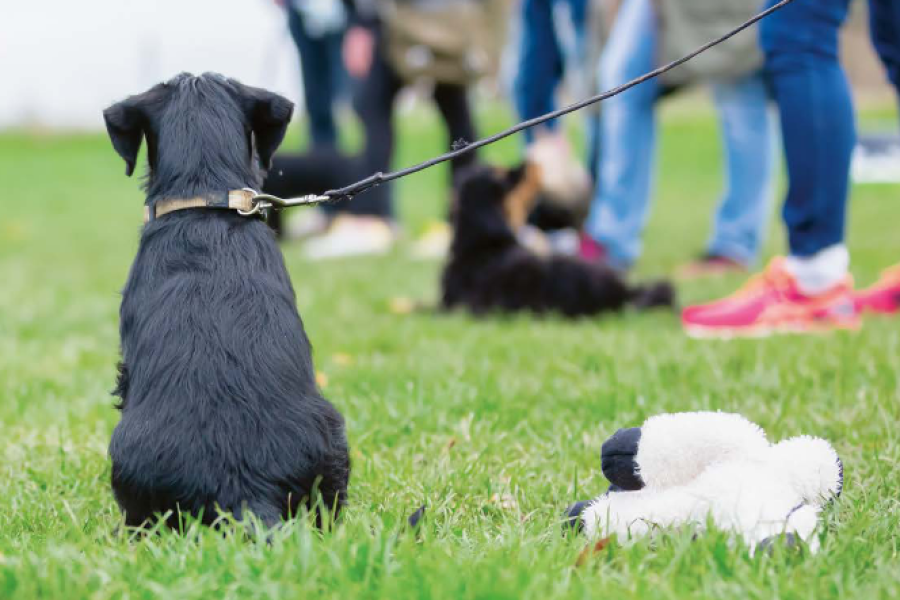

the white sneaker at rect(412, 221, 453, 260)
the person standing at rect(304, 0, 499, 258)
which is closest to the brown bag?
the person standing at rect(304, 0, 499, 258)

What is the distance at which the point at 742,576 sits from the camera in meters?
1.72

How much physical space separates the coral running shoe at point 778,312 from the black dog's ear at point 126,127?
8.24 feet

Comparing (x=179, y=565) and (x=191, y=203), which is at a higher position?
(x=191, y=203)

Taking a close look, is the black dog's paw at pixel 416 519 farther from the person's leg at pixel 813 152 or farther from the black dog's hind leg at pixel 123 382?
the person's leg at pixel 813 152

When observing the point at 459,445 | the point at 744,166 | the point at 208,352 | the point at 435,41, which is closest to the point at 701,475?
the point at 459,445

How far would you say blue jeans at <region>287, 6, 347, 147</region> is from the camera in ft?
29.3

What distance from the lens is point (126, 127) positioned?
7.66 feet

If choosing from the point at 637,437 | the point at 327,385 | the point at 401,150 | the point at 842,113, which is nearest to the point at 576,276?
the point at 842,113

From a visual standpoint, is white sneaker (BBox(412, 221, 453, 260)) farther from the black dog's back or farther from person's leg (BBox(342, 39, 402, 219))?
the black dog's back

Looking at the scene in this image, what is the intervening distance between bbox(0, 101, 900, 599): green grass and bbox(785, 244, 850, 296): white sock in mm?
259

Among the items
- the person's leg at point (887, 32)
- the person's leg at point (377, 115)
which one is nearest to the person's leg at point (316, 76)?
the person's leg at point (377, 115)

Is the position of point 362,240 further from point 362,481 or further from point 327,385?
point 362,481

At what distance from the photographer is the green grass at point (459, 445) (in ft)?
5.68

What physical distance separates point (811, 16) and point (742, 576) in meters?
2.57
